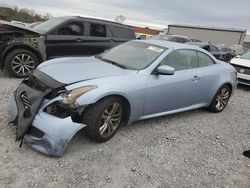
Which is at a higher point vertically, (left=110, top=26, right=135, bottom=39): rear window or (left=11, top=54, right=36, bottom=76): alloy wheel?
(left=110, top=26, right=135, bottom=39): rear window

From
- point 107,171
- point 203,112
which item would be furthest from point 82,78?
point 203,112

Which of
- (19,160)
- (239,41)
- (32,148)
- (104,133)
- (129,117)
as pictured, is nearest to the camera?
(19,160)

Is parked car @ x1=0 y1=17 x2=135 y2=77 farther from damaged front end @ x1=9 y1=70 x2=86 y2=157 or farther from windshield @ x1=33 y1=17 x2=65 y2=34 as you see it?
damaged front end @ x1=9 y1=70 x2=86 y2=157

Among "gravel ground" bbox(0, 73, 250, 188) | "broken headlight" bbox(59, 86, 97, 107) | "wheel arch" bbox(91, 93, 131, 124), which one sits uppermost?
"broken headlight" bbox(59, 86, 97, 107)

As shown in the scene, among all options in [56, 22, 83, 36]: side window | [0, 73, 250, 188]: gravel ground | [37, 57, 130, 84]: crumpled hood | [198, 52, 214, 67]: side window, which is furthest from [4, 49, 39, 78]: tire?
[198, 52, 214, 67]: side window

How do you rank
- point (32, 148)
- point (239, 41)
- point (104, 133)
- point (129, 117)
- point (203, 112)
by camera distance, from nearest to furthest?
1. point (32, 148)
2. point (104, 133)
3. point (129, 117)
4. point (203, 112)
5. point (239, 41)

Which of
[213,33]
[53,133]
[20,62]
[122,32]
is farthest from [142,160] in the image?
[213,33]

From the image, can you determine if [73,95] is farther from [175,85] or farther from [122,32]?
[122,32]

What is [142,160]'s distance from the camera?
3852mm

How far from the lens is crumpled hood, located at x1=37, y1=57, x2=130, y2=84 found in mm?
3918

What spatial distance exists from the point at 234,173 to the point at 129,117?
1.66 m

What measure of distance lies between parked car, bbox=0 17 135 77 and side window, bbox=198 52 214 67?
11.2 feet

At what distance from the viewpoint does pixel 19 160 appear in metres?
3.47

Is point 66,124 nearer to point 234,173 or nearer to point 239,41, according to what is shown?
point 234,173
